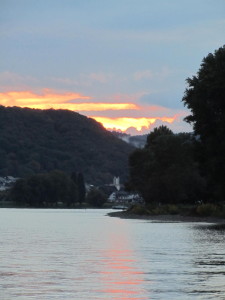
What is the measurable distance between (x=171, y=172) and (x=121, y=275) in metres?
112

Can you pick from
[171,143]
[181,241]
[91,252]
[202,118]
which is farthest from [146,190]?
[91,252]

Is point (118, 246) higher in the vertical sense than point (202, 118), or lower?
lower

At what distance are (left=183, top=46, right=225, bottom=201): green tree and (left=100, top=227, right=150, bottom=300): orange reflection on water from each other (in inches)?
1863

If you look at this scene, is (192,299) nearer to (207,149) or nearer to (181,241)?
(181,241)

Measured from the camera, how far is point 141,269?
33062 millimetres

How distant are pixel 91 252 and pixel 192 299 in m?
19.9

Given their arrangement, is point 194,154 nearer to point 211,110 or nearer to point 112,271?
point 211,110

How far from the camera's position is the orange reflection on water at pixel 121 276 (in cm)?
2516

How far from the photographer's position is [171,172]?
468ft

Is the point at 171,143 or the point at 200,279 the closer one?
the point at 200,279

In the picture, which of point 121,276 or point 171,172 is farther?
point 171,172

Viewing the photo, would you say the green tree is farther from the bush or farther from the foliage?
the foliage

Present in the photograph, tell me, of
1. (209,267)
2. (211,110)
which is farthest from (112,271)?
(211,110)

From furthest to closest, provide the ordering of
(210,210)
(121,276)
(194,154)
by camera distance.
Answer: (210,210)
(194,154)
(121,276)
